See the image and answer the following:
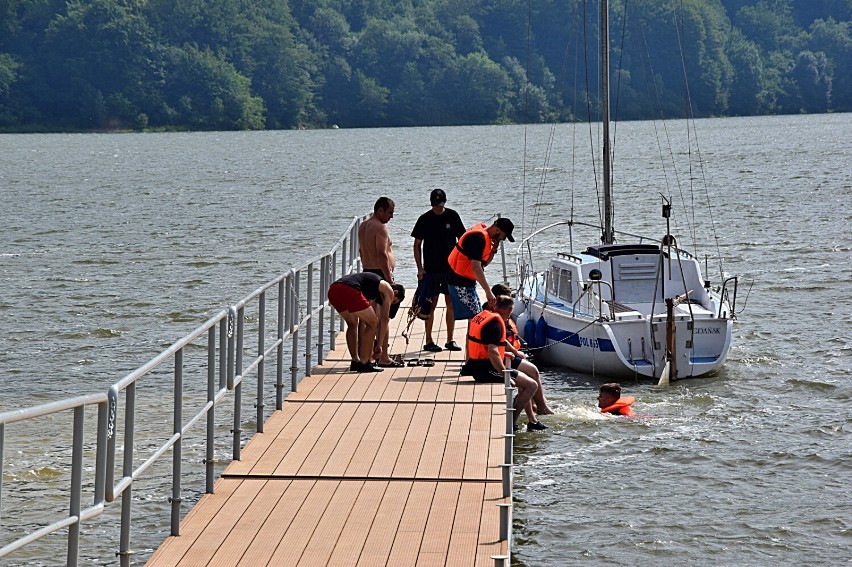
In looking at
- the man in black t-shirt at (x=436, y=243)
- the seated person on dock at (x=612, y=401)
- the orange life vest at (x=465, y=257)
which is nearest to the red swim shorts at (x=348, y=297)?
the orange life vest at (x=465, y=257)

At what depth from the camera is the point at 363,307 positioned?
12.7 meters

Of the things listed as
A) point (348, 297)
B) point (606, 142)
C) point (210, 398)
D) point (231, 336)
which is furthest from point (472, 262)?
point (606, 142)

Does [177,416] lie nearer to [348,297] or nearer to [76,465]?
[76,465]

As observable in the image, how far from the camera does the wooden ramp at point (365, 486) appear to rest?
805 centimetres

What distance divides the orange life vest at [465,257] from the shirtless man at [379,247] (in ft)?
2.15

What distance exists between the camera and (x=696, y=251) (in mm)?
35250

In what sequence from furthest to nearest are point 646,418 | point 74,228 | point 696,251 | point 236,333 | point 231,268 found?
point 74,228, point 696,251, point 231,268, point 646,418, point 236,333

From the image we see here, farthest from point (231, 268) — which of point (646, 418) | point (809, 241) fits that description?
point (646, 418)

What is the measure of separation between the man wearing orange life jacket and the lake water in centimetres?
157

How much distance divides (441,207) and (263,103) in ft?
487

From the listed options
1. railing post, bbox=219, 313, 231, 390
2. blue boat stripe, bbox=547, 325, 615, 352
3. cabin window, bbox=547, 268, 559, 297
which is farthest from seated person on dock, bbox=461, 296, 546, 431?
cabin window, bbox=547, 268, 559, 297

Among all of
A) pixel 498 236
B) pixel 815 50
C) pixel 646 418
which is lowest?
pixel 646 418

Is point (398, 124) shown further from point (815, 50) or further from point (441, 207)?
point (441, 207)

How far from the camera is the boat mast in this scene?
2083 cm
